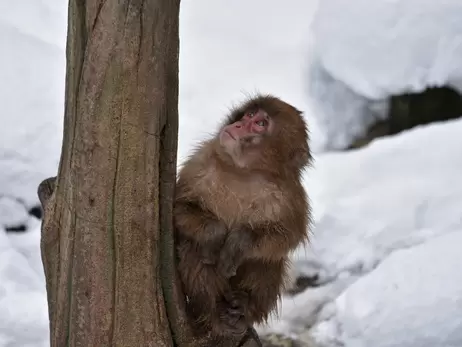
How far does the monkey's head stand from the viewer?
72.2 inches

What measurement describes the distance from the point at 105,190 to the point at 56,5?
9.65 ft

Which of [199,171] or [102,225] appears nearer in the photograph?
[102,225]

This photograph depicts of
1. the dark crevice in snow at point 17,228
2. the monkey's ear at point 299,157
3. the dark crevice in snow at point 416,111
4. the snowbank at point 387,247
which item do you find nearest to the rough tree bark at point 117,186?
the monkey's ear at point 299,157

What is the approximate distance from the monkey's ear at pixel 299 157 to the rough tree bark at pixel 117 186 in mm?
353

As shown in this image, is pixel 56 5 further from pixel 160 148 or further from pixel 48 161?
pixel 160 148

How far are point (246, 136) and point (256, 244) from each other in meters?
0.26

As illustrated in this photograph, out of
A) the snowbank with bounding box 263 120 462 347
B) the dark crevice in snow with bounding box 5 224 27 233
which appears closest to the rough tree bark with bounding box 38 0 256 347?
the snowbank with bounding box 263 120 462 347

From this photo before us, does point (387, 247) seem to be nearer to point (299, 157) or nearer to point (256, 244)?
point (299, 157)

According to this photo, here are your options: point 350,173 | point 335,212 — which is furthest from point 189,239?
point 350,173

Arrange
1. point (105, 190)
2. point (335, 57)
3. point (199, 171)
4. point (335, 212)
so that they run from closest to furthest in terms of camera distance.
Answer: point (105, 190)
point (199, 171)
point (335, 212)
point (335, 57)

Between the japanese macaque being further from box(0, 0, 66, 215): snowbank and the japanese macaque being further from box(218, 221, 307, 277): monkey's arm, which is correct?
box(0, 0, 66, 215): snowbank

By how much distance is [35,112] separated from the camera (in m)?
3.70

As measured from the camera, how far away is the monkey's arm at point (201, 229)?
1.74 metres

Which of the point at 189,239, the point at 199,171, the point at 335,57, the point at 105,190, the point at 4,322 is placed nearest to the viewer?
the point at 105,190
